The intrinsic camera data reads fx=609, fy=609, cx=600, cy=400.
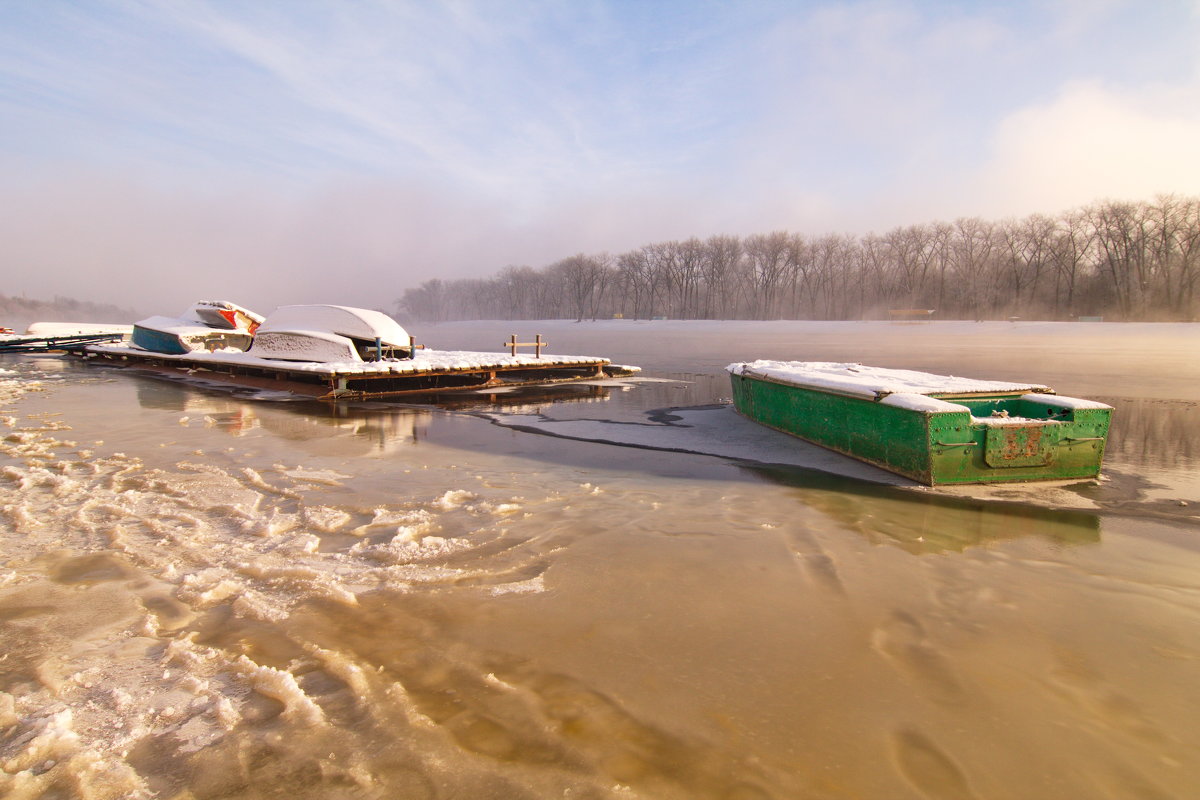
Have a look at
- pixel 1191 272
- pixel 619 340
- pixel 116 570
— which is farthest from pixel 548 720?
pixel 1191 272

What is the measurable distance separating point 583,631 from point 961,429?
479cm

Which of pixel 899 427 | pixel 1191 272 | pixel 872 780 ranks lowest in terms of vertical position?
pixel 872 780

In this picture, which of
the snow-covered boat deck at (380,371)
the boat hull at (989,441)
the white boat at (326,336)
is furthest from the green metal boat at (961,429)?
the white boat at (326,336)

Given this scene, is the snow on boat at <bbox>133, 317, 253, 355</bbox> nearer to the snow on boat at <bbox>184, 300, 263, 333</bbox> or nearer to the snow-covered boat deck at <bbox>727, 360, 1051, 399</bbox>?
the snow on boat at <bbox>184, 300, 263, 333</bbox>

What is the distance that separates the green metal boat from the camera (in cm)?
597

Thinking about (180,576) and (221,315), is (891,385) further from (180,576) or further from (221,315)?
(221,315)

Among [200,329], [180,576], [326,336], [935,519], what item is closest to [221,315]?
[200,329]

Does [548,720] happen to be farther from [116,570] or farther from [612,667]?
[116,570]

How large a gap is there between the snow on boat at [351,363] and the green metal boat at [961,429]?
980 cm

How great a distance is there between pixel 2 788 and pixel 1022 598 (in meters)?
4.56

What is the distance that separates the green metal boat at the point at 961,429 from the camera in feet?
19.6

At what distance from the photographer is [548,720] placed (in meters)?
2.24

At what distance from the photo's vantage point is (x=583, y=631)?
9.69 ft

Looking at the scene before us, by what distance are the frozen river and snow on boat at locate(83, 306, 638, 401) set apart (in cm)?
692
